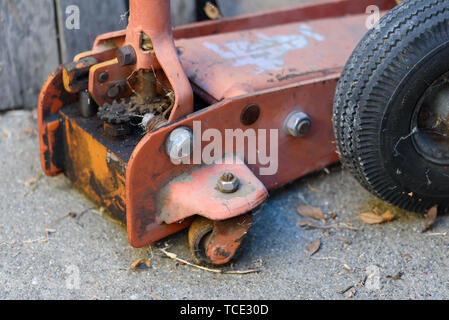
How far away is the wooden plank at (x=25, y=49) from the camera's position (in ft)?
9.35

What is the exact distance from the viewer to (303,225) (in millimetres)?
2430

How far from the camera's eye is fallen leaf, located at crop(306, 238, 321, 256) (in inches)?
90.0

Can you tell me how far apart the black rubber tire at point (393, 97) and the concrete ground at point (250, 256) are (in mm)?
235

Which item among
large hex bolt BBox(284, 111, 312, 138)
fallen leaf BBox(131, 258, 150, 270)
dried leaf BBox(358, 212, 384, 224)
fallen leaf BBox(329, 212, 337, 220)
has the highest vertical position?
large hex bolt BBox(284, 111, 312, 138)

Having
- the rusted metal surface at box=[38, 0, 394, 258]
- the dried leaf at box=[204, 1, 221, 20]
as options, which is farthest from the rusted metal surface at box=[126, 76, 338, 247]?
the dried leaf at box=[204, 1, 221, 20]

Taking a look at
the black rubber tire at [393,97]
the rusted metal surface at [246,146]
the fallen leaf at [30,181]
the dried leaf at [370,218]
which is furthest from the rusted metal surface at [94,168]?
the dried leaf at [370,218]

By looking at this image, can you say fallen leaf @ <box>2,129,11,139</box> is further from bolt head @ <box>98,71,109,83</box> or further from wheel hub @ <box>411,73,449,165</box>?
wheel hub @ <box>411,73,449,165</box>

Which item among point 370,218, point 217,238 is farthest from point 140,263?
point 370,218

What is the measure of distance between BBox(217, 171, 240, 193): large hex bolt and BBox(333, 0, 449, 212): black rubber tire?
44cm

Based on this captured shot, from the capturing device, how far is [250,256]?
2.27 metres

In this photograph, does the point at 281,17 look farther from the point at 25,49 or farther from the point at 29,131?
the point at 29,131

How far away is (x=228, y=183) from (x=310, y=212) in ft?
1.80
